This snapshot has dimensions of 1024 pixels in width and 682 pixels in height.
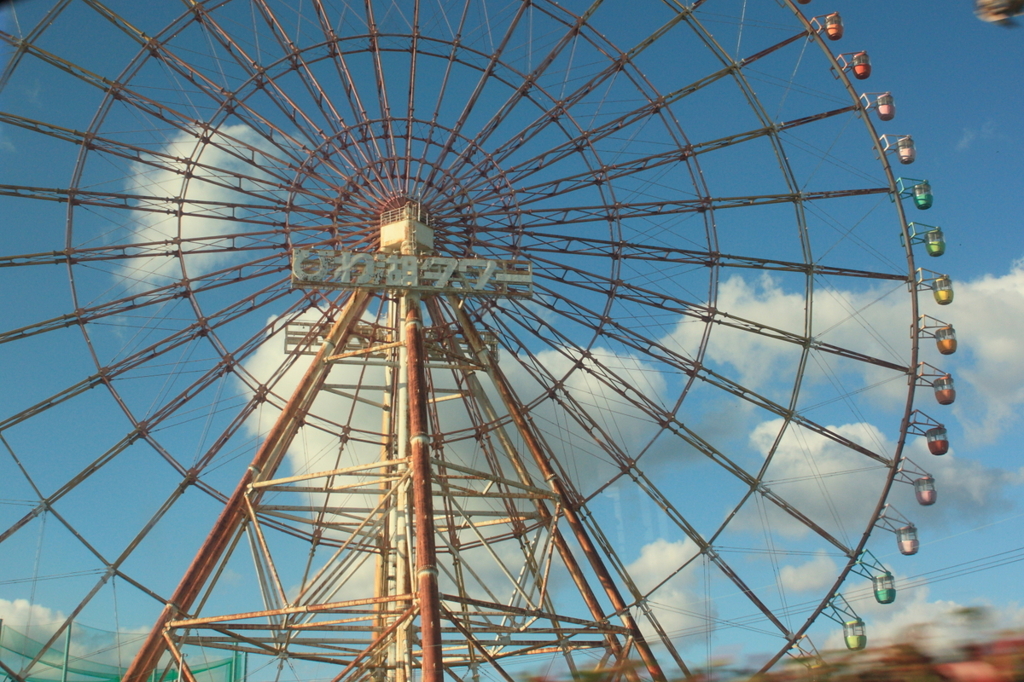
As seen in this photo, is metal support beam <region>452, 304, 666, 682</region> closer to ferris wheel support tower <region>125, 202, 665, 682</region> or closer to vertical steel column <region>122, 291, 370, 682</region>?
ferris wheel support tower <region>125, 202, 665, 682</region>

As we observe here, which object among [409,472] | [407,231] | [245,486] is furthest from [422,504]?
[407,231]

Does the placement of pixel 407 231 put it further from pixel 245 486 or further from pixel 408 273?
pixel 245 486

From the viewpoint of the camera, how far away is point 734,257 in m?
28.1

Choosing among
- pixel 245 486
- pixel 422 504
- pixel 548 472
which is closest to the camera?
pixel 422 504

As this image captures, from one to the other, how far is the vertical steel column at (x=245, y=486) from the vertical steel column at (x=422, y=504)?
210 cm

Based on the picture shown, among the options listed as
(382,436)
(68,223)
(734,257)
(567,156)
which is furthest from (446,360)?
(68,223)

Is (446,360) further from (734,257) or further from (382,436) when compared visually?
(734,257)

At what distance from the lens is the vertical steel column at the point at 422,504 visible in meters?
19.2

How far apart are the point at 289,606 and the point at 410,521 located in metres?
2.98

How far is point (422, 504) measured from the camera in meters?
21.4

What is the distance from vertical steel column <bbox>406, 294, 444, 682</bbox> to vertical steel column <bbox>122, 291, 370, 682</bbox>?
6.87ft

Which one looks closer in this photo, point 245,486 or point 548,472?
point 245,486

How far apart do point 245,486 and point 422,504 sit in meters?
4.73

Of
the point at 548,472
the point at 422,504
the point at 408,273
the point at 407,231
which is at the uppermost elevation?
the point at 407,231
